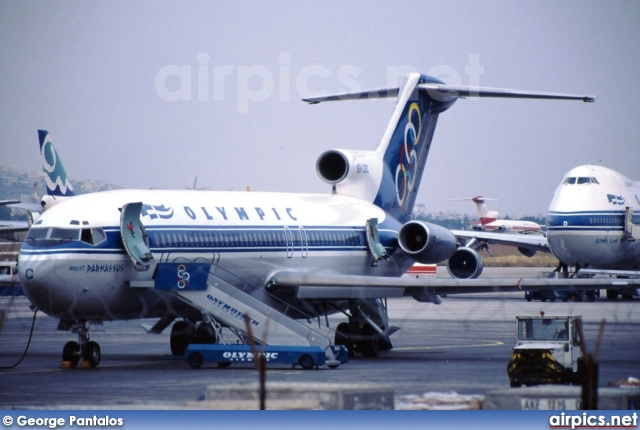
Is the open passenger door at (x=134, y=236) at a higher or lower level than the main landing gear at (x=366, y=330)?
higher

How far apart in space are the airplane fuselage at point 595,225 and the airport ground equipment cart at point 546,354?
29285 millimetres

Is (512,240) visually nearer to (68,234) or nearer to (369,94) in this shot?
(369,94)

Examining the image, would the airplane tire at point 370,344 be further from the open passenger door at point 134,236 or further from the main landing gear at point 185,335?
the open passenger door at point 134,236

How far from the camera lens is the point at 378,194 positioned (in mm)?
37625

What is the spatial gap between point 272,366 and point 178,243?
3906 millimetres

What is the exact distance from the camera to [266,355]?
26766 millimetres

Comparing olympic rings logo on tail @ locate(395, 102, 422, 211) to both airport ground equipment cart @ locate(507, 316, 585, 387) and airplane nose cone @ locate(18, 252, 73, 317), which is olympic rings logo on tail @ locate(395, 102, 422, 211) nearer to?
airport ground equipment cart @ locate(507, 316, 585, 387)

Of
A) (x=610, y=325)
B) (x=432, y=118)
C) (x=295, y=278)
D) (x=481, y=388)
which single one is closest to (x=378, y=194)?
(x=432, y=118)

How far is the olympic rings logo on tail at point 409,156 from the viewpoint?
1513 inches

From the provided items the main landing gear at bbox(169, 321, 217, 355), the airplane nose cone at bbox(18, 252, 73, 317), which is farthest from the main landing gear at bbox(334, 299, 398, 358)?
the airplane nose cone at bbox(18, 252, 73, 317)

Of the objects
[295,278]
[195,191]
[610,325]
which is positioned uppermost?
[195,191]

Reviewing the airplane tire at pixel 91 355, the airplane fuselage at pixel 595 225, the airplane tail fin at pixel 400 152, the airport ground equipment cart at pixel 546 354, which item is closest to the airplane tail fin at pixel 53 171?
the airplane tail fin at pixel 400 152

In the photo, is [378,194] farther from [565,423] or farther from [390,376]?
[565,423]

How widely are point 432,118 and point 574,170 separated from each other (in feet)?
64.5
